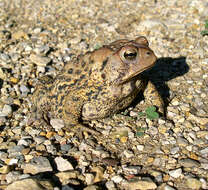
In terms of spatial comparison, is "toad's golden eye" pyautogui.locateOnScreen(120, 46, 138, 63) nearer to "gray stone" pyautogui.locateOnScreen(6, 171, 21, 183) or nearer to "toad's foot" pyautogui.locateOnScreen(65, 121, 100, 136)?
"toad's foot" pyautogui.locateOnScreen(65, 121, 100, 136)

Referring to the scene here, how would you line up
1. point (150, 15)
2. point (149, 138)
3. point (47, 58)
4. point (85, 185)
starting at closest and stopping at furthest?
point (85, 185) → point (149, 138) → point (47, 58) → point (150, 15)

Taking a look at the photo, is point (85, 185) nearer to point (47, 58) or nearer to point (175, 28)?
point (47, 58)

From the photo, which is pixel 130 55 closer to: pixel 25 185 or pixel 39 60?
pixel 25 185


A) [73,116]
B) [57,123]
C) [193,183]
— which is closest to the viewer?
[193,183]

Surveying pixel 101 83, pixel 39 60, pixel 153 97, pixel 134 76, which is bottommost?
pixel 153 97

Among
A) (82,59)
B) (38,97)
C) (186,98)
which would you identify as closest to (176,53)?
(186,98)

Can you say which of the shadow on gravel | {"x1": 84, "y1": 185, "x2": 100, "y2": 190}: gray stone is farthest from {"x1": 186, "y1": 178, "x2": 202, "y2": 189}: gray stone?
the shadow on gravel

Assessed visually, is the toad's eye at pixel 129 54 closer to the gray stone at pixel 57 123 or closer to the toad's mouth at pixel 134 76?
the toad's mouth at pixel 134 76

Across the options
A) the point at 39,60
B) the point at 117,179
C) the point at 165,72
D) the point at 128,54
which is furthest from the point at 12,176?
the point at 165,72
